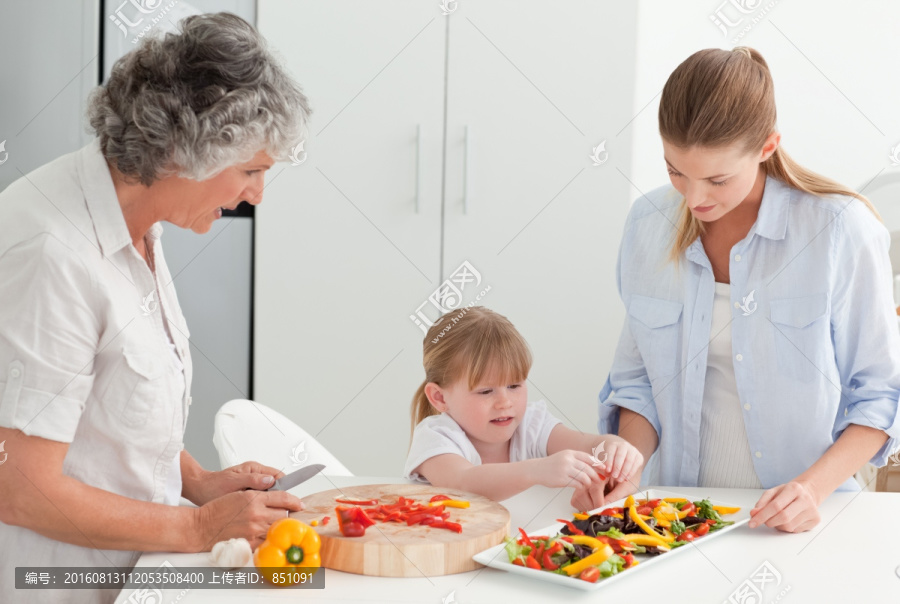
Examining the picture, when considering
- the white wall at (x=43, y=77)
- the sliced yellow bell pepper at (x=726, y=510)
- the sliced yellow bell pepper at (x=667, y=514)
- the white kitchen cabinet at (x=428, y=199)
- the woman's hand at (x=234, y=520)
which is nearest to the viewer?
the woman's hand at (x=234, y=520)

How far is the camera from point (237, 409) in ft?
6.67

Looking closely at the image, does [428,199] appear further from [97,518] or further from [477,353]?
[97,518]

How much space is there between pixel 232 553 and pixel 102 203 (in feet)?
1.71

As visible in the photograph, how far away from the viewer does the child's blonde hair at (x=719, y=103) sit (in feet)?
4.89

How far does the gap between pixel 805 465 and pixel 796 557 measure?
0.44m

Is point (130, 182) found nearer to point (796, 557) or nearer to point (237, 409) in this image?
point (237, 409)

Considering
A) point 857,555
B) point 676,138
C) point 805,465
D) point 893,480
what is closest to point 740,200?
point 676,138

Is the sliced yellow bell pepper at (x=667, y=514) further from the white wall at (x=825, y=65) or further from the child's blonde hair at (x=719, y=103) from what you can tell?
the white wall at (x=825, y=65)

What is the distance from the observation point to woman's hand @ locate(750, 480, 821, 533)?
135 centimetres

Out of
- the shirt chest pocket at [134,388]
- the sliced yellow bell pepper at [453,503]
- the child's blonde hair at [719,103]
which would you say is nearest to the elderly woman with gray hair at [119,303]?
the shirt chest pocket at [134,388]

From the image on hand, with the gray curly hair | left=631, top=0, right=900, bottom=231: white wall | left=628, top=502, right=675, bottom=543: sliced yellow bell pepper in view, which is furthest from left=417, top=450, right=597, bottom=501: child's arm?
left=631, top=0, right=900, bottom=231: white wall

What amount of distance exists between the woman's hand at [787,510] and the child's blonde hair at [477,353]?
0.53 m

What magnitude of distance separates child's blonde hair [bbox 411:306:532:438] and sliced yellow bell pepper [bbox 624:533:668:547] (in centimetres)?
54

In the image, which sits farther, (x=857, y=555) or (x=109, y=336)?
(x=857, y=555)
